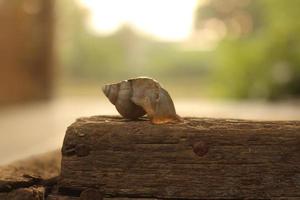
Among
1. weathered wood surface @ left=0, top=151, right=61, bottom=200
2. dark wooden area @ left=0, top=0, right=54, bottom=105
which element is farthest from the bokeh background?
weathered wood surface @ left=0, top=151, right=61, bottom=200

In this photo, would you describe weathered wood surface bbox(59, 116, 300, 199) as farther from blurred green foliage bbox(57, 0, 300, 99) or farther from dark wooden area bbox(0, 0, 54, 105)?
blurred green foliage bbox(57, 0, 300, 99)

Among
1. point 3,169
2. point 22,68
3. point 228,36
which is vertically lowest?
point 3,169

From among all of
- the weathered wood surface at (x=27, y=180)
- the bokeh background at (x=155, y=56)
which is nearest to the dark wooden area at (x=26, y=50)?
the bokeh background at (x=155, y=56)

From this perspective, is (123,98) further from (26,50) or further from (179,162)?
(26,50)

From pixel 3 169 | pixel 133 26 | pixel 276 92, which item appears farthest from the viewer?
pixel 133 26

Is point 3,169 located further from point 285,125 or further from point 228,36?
point 228,36

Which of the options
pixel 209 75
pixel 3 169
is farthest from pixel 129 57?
pixel 3 169

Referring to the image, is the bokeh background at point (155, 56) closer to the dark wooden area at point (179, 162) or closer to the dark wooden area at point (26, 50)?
the dark wooden area at point (26, 50)
